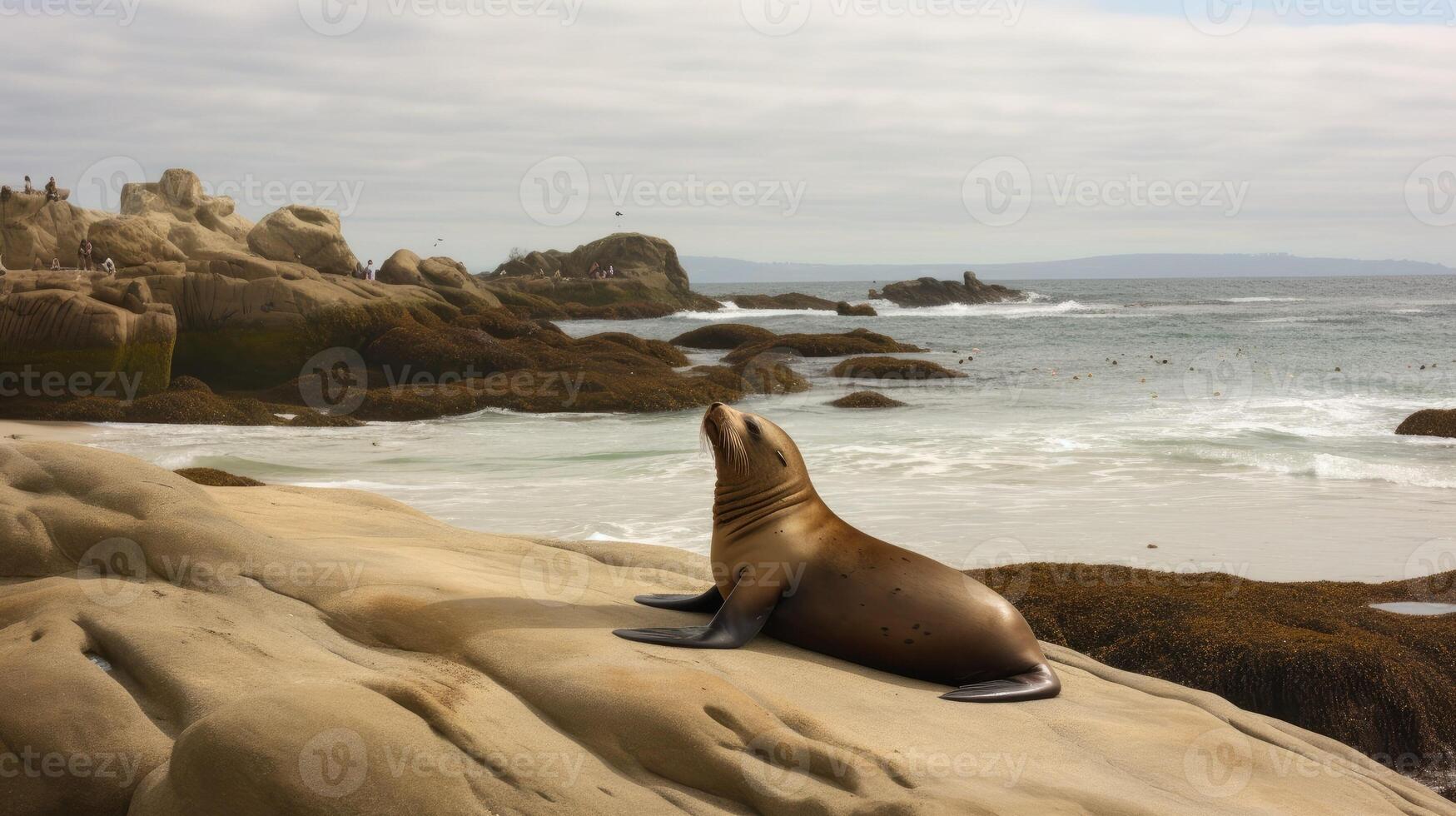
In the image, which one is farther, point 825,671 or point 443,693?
point 825,671

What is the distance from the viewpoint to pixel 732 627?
15.4 feet

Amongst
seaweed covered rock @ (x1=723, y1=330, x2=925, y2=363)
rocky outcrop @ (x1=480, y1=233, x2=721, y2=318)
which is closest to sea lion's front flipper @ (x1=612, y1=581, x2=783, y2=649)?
seaweed covered rock @ (x1=723, y1=330, x2=925, y2=363)

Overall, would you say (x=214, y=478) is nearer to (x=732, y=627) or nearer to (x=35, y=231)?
(x=732, y=627)

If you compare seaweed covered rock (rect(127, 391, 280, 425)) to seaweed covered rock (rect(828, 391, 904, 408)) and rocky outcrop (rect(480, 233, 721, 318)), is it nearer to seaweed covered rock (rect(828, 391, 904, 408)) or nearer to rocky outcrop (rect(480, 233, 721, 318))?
seaweed covered rock (rect(828, 391, 904, 408))

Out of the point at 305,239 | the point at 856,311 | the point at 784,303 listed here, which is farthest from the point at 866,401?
the point at 784,303

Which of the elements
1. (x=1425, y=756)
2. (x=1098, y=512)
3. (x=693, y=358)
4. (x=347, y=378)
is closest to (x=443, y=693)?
(x=1425, y=756)

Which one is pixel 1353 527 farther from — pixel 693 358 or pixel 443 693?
pixel 693 358

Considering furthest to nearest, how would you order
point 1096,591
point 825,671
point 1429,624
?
1. point 1096,591
2. point 1429,624
3. point 825,671

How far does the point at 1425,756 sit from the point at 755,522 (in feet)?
11.0

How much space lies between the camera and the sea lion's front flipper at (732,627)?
454cm

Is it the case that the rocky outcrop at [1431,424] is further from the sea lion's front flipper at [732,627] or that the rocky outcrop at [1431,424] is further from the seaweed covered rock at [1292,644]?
the sea lion's front flipper at [732,627]

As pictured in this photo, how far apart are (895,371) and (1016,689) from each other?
22094 millimetres

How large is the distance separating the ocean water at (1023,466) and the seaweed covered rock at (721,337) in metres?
9.36

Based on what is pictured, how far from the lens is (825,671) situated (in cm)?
455
